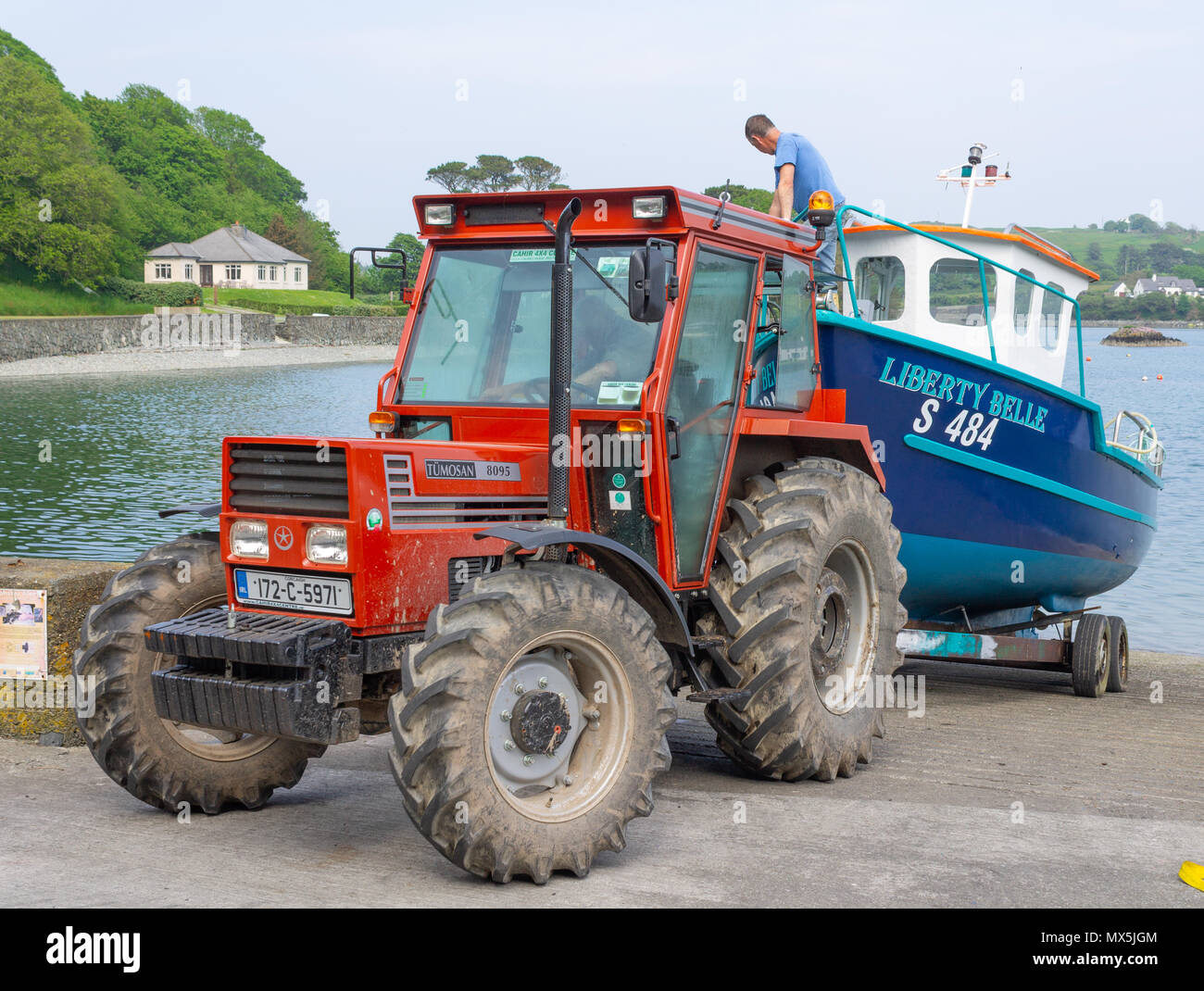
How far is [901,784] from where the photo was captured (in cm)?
692

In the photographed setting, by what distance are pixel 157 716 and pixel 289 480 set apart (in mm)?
1217

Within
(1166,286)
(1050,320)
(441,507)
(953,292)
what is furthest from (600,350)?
(1166,286)

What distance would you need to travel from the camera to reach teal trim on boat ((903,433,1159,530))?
9250 millimetres

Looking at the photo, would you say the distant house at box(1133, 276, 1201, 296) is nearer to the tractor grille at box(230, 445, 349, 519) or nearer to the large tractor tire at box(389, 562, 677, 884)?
the large tractor tire at box(389, 562, 677, 884)

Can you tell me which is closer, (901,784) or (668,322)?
(668,322)

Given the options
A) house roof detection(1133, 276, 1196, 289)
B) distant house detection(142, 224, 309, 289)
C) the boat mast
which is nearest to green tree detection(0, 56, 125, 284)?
distant house detection(142, 224, 309, 289)

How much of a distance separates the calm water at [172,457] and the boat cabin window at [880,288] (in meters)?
2.00

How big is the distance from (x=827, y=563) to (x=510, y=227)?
2.45 metres

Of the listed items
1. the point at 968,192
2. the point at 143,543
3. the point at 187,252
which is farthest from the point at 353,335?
the point at 968,192

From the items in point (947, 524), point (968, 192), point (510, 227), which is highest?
point (968, 192)

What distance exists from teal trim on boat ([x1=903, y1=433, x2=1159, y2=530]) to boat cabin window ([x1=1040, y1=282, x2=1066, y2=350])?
1372 millimetres

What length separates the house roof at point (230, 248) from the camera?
341 feet

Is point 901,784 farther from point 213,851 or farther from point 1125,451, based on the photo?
point 1125,451

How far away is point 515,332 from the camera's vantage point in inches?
248
